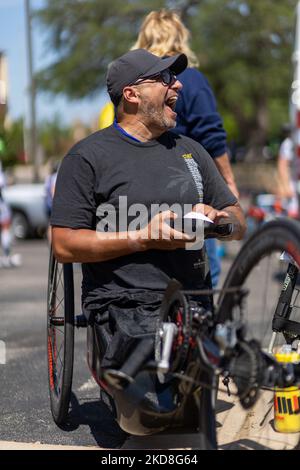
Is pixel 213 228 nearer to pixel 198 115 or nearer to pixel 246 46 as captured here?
pixel 198 115

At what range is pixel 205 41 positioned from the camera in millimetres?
30203

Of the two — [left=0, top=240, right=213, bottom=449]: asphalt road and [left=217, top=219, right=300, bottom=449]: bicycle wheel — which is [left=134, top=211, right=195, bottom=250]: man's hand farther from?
[left=0, top=240, right=213, bottom=449]: asphalt road

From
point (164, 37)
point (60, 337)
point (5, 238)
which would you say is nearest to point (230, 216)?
point (60, 337)

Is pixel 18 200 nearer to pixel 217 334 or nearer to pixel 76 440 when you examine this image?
pixel 76 440

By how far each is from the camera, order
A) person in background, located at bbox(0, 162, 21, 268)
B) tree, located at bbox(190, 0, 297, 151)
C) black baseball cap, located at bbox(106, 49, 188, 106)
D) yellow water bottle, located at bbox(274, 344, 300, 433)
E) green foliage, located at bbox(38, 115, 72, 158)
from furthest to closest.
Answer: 1. green foliage, located at bbox(38, 115, 72, 158)
2. tree, located at bbox(190, 0, 297, 151)
3. person in background, located at bbox(0, 162, 21, 268)
4. black baseball cap, located at bbox(106, 49, 188, 106)
5. yellow water bottle, located at bbox(274, 344, 300, 433)

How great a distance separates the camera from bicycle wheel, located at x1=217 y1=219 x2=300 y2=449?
2814 millimetres

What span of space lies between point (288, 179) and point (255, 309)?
7.06 meters

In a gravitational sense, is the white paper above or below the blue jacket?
below

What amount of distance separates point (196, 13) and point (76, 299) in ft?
88.3

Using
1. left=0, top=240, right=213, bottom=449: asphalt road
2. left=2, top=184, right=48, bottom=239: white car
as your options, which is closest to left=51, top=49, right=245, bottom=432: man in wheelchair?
left=0, top=240, right=213, bottom=449: asphalt road

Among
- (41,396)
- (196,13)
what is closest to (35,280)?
(41,396)

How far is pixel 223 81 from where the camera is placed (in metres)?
32.0

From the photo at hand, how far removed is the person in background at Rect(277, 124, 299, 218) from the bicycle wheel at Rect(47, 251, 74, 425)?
591 cm

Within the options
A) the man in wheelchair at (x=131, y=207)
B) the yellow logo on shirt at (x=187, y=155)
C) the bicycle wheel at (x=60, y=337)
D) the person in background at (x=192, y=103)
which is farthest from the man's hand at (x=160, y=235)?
the person in background at (x=192, y=103)
